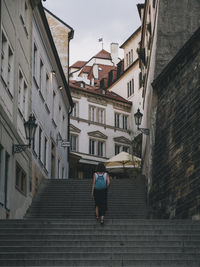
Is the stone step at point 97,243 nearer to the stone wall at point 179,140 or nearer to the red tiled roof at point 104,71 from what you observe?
the stone wall at point 179,140

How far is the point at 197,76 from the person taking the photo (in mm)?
18047

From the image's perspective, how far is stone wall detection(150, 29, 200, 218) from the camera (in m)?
17.0

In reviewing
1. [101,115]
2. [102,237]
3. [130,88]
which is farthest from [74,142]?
[102,237]

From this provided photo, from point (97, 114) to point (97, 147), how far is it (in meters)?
3.38

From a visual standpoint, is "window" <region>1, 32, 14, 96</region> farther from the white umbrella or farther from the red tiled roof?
the red tiled roof

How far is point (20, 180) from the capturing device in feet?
69.4

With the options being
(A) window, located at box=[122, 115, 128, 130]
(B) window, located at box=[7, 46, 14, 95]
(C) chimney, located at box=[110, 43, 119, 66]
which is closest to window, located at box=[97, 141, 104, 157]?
(A) window, located at box=[122, 115, 128, 130]

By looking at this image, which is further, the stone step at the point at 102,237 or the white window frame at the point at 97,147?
the white window frame at the point at 97,147

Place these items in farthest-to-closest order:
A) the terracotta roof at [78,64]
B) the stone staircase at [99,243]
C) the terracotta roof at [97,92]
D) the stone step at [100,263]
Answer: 1. the terracotta roof at [78,64]
2. the terracotta roof at [97,92]
3. the stone staircase at [99,243]
4. the stone step at [100,263]

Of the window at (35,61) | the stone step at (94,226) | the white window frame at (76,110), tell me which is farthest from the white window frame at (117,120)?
the stone step at (94,226)

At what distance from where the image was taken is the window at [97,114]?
58906mm

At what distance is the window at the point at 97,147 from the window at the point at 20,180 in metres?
35.2

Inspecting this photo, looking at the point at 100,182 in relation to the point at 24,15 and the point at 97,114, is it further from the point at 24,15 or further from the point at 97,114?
the point at 97,114

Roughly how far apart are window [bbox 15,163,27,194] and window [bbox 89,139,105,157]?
35.2 meters
